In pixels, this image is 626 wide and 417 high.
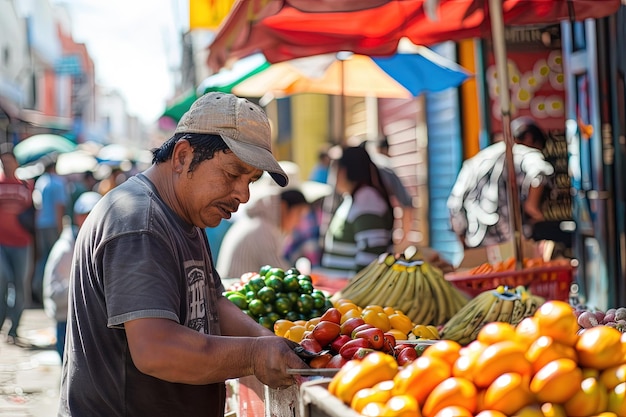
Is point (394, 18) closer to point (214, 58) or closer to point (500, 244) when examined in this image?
point (214, 58)

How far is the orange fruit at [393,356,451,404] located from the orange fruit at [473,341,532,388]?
0.33ft

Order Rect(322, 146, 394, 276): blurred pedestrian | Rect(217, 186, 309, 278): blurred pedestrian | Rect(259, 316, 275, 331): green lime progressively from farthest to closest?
Rect(322, 146, 394, 276): blurred pedestrian
Rect(217, 186, 309, 278): blurred pedestrian
Rect(259, 316, 275, 331): green lime

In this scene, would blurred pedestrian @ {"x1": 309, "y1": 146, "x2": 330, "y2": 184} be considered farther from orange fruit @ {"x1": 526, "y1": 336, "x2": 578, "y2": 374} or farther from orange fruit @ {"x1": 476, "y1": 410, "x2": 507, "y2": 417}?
orange fruit @ {"x1": 476, "y1": 410, "x2": 507, "y2": 417}

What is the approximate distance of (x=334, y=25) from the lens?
637 cm

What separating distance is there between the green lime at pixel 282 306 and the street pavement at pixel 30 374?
12.0 ft

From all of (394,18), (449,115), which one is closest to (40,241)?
(449,115)

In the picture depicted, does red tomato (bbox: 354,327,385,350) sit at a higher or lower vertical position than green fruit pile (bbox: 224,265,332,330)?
higher

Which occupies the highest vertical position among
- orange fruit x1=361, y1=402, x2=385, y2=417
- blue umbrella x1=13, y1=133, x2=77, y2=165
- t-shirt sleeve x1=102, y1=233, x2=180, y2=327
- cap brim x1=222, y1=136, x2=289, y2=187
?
blue umbrella x1=13, y1=133, x2=77, y2=165

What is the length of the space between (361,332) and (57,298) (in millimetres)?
5503

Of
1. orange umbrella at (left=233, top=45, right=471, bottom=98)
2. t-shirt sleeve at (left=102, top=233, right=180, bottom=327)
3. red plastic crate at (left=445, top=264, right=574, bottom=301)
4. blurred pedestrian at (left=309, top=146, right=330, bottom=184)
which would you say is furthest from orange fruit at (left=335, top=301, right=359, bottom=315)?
blurred pedestrian at (left=309, top=146, right=330, bottom=184)

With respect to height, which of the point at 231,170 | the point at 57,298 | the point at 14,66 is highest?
the point at 14,66

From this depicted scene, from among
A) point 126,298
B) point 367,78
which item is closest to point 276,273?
point 126,298

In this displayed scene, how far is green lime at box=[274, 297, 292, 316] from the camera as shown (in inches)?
182

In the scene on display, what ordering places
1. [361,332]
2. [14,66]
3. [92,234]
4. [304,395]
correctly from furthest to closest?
[14,66], [361,332], [92,234], [304,395]
